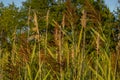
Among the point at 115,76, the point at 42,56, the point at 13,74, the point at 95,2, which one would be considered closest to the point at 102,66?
the point at 115,76

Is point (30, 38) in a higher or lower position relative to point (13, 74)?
higher

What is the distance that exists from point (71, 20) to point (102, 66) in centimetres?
69

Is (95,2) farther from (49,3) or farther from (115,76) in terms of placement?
(115,76)

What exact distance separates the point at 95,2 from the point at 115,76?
181 ft

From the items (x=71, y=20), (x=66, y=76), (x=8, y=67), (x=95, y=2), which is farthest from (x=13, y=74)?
(x=95, y=2)

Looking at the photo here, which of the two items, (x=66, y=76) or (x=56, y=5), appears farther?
(x=56, y=5)

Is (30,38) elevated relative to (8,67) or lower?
elevated

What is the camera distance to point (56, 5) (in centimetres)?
5984

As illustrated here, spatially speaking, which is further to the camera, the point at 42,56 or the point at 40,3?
the point at 40,3

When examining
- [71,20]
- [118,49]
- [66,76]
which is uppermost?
[71,20]

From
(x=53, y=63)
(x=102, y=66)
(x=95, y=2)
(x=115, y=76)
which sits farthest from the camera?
(x=95, y=2)

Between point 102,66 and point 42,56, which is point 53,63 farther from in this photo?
point 102,66

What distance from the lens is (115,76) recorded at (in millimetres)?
3350

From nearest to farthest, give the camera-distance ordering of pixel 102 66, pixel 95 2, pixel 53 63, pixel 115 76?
pixel 53 63 → pixel 115 76 → pixel 102 66 → pixel 95 2
